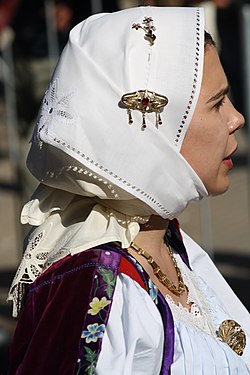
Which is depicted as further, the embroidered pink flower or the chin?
the chin

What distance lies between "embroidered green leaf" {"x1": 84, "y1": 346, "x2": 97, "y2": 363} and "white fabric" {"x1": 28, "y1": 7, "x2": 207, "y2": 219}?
35cm

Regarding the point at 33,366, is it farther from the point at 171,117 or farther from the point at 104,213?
the point at 171,117

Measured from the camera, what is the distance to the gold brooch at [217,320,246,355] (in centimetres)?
255

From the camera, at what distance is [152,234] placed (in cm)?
257

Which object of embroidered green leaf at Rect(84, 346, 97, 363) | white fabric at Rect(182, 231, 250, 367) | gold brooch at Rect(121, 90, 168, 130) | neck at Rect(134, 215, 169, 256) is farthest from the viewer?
white fabric at Rect(182, 231, 250, 367)

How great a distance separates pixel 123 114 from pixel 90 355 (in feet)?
1.67

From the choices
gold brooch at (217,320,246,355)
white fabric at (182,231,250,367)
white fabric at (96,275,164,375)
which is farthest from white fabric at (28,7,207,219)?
white fabric at (182,231,250,367)

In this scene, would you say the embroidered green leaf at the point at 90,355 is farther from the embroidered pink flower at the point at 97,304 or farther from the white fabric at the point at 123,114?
the white fabric at the point at 123,114

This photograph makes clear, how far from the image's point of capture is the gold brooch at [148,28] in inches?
93.4

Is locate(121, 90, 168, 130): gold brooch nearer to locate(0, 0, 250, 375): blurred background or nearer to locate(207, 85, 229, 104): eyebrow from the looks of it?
locate(207, 85, 229, 104): eyebrow

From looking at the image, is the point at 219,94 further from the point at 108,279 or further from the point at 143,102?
the point at 108,279

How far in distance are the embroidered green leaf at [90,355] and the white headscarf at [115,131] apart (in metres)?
0.25

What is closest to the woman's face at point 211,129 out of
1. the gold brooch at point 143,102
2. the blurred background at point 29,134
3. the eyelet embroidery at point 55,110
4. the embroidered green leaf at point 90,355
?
the gold brooch at point 143,102

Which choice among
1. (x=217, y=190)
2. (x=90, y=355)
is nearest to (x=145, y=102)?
(x=217, y=190)
